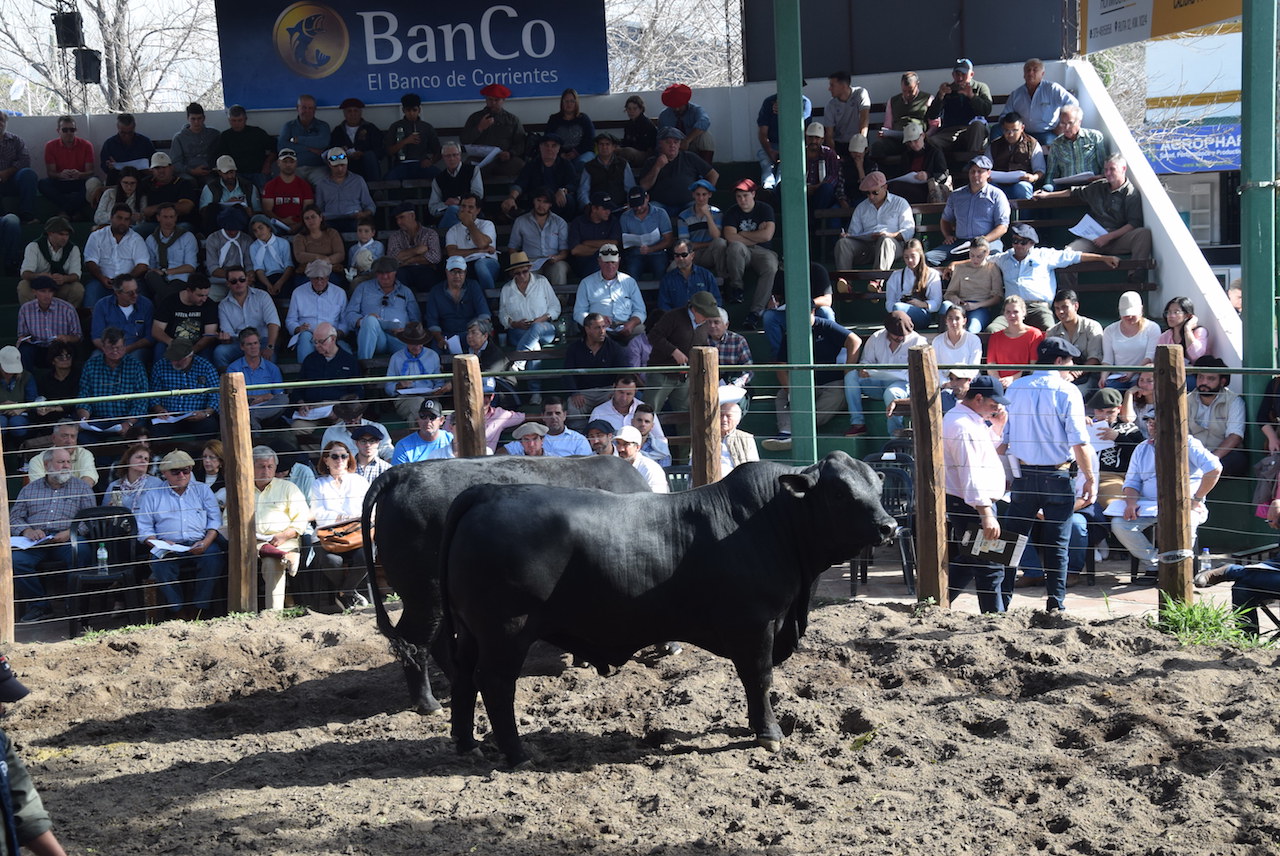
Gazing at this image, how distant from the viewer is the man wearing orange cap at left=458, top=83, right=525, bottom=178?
14789 mm

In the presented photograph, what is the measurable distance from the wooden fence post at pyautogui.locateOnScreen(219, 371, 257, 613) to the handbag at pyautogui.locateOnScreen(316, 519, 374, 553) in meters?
0.47

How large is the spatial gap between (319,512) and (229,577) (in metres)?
Result: 0.73

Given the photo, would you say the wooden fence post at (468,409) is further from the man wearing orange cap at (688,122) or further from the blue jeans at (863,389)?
the man wearing orange cap at (688,122)

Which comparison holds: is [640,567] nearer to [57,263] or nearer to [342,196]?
[342,196]

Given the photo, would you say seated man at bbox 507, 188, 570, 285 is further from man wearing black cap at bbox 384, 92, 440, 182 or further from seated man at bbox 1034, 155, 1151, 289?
seated man at bbox 1034, 155, 1151, 289

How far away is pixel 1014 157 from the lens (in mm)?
13773

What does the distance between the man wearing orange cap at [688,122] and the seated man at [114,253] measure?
5.42 meters

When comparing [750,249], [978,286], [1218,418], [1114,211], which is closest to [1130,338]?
[1218,418]

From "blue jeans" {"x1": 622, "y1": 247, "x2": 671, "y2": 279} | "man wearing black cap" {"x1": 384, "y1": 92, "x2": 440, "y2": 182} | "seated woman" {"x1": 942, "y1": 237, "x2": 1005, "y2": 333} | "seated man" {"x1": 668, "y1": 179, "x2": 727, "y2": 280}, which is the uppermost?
"man wearing black cap" {"x1": 384, "y1": 92, "x2": 440, "y2": 182}

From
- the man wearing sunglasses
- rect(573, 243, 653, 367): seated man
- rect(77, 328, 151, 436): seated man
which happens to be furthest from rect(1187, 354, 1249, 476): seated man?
rect(77, 328, 151, 436): seated man

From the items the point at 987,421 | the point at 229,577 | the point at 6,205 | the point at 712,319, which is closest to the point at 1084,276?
the point at 712,319

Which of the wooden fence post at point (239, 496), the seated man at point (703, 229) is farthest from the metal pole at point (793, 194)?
the wooden fence post at point (239, 496)

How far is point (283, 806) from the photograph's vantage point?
5.55 m

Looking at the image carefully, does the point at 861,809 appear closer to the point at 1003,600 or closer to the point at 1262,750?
the point at 1262,750
